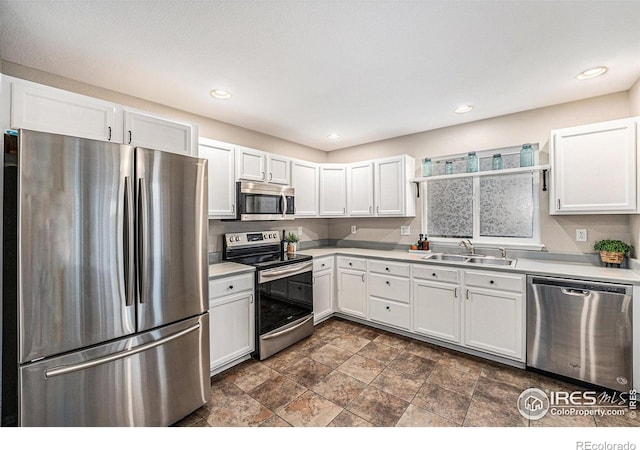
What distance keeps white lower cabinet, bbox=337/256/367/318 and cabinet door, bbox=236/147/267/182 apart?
1462 mm

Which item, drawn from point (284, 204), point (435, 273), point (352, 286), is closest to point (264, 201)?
point (284, 204)

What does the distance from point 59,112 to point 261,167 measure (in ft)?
5.94

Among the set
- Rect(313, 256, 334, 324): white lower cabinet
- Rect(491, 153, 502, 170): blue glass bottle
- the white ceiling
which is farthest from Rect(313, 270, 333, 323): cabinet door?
Rect(491, 153, 502, 170): blue glass bottle

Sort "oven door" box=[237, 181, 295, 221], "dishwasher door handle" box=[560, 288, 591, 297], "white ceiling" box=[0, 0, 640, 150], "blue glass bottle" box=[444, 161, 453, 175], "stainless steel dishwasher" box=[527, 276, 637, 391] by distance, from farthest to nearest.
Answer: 1. "blue glass bottle" box=[444, 161, 453, 175]
2. "oven door" box=[237, 181, 295, 221]
3. "dishwasher door handle" box=[560, 288, 591, 297]
4. "stainless steel dishwasher" box=[527, 276, 637, 391]
5. "white ceiling" box=[0, 0, 640, 150]

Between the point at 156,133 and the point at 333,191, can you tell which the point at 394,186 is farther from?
the point at 156,133

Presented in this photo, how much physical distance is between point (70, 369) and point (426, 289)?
2.87 metres

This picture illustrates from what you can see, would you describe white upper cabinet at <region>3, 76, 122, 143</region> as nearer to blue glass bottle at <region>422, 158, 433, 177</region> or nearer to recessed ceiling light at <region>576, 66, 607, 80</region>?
blue glass bottle at <region>422, 158, 433, 177</region>

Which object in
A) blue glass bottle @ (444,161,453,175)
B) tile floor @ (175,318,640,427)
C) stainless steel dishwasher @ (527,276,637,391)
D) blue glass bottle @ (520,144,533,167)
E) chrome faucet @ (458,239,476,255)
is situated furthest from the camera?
blue glass bottle @ (444,161,453,175)

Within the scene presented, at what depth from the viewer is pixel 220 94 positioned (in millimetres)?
2643

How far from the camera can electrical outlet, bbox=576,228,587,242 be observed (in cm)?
280

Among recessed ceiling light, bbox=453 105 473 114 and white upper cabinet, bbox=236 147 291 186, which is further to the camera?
white upper cabinet, bbox=236 147 291 186

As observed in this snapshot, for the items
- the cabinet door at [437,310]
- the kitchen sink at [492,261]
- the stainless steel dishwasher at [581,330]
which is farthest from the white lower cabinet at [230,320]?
the stainless steel dishwasher at [581,330]

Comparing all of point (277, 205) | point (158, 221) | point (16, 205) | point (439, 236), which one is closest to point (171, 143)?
point (158, 221)

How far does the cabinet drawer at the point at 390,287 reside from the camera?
10.7 ft
